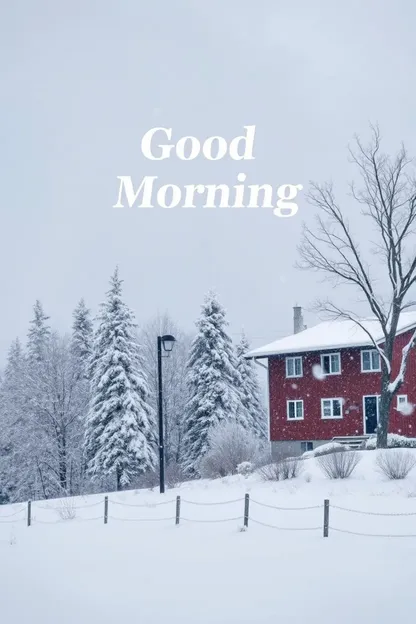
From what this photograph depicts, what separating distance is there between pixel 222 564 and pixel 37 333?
141 ft

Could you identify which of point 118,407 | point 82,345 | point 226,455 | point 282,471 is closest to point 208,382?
point 118,407

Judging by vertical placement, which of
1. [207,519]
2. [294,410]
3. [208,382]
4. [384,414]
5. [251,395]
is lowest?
[207,519]

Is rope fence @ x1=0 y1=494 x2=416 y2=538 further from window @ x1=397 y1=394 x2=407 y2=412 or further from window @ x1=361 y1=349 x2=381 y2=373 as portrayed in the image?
window @ x1=397 y1=394 x2=407 y2=412

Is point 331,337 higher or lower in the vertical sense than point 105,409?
higher

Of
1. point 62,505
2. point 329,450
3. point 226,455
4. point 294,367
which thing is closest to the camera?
point 62,505

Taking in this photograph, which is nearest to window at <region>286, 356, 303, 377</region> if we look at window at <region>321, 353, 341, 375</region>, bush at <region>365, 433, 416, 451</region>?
window at <region>321, 353, 341, 375</region>

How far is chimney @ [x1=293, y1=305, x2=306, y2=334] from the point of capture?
4909cm

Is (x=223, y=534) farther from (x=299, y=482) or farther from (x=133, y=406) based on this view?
(x=133, y=406)

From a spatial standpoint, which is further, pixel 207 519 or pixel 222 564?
pixel 207 519

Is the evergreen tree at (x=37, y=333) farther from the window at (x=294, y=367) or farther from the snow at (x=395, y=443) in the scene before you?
the snow at (x=395, y=443)

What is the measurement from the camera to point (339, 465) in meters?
21.5

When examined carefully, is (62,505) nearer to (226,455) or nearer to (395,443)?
(226,455)

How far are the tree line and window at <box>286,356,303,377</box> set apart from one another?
12.8ft

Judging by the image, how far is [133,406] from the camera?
40.8 metres
